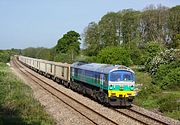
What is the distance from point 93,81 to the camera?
96.8 ft

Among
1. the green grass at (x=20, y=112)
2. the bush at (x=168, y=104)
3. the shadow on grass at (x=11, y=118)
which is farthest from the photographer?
the bush at (x=168, y=104)

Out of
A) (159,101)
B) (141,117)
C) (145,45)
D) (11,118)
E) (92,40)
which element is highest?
(92,40)

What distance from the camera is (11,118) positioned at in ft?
61.8

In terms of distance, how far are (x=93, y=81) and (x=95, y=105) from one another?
2712 millimetres

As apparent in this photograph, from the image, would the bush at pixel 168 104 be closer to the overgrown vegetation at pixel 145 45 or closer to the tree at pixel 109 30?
the overgrown vegetation at pixel 145 45

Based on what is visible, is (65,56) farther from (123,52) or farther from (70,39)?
(123,52)

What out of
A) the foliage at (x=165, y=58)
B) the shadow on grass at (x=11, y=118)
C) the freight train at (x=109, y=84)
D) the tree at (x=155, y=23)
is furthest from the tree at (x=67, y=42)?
the shadow on grass at (x=11, y=118)

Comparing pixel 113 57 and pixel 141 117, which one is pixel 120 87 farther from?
pixel 113 57

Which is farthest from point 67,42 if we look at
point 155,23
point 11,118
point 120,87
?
point 11,118

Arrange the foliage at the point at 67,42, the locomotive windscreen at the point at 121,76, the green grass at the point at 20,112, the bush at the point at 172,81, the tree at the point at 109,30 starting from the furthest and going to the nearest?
1. the foliage at the point at 67,42
2. the tree at the point at 109,30
3. the bush at the point at 172,81
4. the locomotive windscreen at the point at 121,76
5. the green grass at the point at 20,112

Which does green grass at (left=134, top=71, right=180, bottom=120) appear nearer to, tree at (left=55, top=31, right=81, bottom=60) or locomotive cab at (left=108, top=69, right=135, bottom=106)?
locomotive cab at (left=108, top=69, right=135, bottom=106)

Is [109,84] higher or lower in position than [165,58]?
lower

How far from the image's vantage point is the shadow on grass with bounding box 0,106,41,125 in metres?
17.7

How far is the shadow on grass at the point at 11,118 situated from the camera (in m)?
17.7
